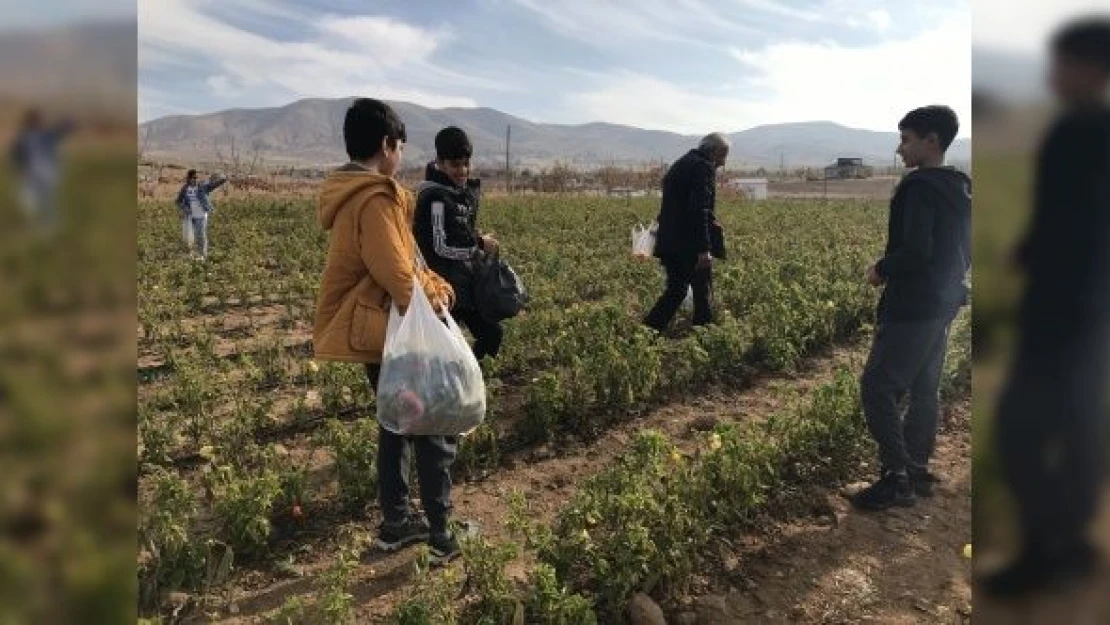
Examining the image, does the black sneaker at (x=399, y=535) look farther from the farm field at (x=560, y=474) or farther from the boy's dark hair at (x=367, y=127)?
the boy's dark hair at (x=367, y=127)

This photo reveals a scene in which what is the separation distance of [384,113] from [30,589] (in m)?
2.91

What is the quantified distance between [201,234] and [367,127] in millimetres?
10325

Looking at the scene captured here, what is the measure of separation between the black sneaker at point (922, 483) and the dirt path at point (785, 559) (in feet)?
0.21

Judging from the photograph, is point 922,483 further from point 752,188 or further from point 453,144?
point 752,188

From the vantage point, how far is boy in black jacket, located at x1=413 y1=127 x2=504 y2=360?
4031 millimetres

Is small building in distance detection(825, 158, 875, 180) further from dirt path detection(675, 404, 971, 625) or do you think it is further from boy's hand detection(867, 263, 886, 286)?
boy's hand detection(867, 263, 886, 286)

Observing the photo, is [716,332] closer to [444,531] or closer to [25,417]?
[444,531]

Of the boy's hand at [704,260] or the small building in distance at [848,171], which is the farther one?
the small building in distance at [848,171]

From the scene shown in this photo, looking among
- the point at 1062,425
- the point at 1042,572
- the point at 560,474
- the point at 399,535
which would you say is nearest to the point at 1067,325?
the point at 1062,425

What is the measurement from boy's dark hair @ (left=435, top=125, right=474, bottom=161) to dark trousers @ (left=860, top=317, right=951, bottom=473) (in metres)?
2.16

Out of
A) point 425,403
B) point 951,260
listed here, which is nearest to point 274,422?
point 425,403

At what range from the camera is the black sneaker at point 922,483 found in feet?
14.4

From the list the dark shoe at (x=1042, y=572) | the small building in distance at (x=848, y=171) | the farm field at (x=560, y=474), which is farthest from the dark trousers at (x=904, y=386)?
the small building in distance at (x=848, y=171)

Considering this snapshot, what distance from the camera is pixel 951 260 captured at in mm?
3766
